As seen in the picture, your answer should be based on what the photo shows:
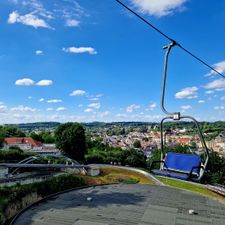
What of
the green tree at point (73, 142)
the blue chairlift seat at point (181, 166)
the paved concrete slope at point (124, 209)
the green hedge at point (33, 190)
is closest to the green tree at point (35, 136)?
the green tree at point (73, 142)

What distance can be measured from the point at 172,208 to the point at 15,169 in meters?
15.7

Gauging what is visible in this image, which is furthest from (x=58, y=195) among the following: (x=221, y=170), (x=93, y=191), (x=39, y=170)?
(x=221, y=170)

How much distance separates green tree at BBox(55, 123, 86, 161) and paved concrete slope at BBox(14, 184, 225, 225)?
25047 mm

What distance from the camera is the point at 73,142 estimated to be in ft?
108

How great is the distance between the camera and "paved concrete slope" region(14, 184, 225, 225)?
209 inches

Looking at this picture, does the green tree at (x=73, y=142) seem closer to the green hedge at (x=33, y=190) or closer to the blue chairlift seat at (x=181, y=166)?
the green hedge at (x=33, y=190)

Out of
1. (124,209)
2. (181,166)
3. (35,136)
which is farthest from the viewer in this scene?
(35,136)

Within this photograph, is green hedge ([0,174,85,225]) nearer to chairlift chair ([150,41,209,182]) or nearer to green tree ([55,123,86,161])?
chairlift chair ([150,41,209,182])

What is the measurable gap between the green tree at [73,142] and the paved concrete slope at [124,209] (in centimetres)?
2505

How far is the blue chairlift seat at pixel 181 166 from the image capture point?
→ 8.16 meters

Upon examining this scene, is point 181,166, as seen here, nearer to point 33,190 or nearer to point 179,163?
point 179,163

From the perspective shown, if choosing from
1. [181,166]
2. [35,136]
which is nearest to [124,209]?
[181,166]

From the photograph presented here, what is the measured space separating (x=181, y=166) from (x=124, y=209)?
3.30 m

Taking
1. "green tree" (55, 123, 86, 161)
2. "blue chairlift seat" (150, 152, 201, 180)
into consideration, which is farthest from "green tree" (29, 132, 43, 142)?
"blue chairlift seat" (150, 152, 201, 180)
